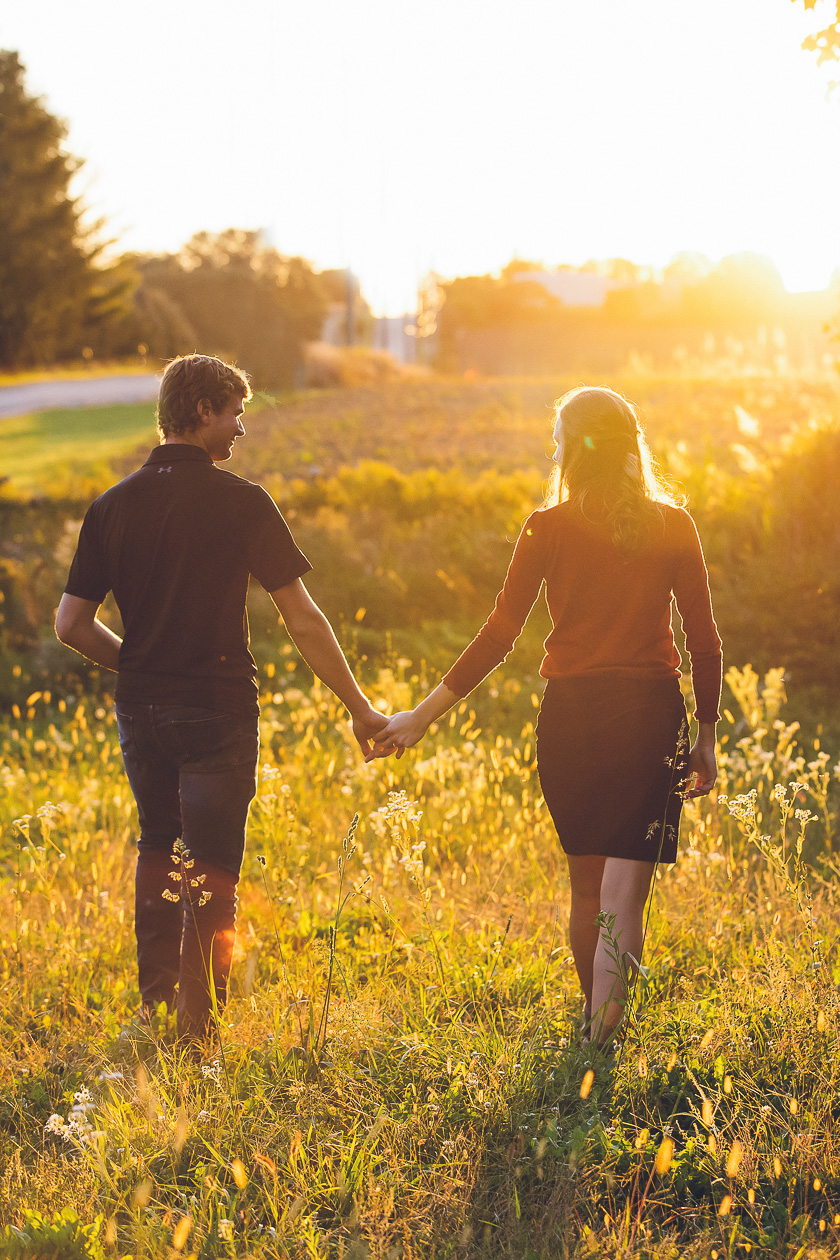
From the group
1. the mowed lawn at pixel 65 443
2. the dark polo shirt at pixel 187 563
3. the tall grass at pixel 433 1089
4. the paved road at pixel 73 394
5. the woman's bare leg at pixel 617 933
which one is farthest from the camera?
the paved road at pixel 73 394

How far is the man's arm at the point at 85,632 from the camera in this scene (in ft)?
11.0

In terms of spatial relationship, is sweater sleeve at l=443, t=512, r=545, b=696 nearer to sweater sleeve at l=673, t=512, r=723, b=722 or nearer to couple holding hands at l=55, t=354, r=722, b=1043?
couple holding hands at l=55, t=354, r=722, b=1043

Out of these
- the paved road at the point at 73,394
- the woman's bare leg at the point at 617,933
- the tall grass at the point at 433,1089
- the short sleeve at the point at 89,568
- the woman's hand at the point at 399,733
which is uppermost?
the paved road at the point at 73,394

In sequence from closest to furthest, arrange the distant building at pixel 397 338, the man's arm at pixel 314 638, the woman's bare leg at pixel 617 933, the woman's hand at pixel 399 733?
the woman's bare leg at pixel 617 933 → the man's arm at pixel 314 638 → the woman's hand at pixel 399 733 → the distant building at pixel 397 338

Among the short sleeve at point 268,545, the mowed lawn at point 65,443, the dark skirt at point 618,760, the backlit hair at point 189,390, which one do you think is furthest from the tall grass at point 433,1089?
the mowed lawn at point 65,443

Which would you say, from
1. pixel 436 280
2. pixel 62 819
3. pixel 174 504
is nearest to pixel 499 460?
pixel 62 819

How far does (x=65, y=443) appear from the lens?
21203mm

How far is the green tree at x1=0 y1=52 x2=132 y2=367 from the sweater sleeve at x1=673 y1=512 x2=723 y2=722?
4078 cm

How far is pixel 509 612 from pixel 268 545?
757 mm

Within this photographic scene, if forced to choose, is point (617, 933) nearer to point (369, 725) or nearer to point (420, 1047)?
point (420, 1047)

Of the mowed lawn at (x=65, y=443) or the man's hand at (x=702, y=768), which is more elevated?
the mowed lawn at (x=65, y=443)

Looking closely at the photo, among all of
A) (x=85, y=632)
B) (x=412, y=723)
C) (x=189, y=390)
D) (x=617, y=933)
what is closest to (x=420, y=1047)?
(x=617, y=933)

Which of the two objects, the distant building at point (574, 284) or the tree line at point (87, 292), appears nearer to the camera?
the tree line at point (87, 292)

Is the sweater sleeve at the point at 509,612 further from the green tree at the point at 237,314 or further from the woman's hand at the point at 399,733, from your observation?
the green tree at the point at 237,314
